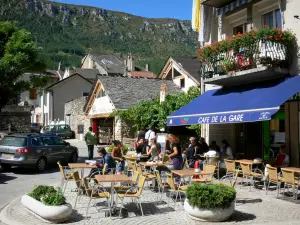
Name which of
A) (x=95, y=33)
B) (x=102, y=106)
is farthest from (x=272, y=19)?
(x=95, y=33)

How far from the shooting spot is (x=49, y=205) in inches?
304

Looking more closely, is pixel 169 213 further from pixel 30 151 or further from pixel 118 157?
pixel 30 151

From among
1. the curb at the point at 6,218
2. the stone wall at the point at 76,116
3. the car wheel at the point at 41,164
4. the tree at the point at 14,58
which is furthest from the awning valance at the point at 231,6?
the stone wall at the point at 76,116

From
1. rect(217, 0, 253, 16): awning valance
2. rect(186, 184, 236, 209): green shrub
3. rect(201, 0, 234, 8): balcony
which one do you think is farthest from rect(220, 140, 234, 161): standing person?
rect(186, 184, 236, 209): green shrub

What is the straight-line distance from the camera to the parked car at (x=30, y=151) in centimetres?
1474

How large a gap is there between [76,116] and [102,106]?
321 inches

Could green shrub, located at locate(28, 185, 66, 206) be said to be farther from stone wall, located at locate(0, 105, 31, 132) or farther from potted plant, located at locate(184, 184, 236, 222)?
stone wall, located at locate(0, 105, 31, 132)

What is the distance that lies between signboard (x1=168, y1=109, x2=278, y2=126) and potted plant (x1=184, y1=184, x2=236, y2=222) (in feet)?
10.9

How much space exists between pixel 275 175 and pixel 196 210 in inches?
119

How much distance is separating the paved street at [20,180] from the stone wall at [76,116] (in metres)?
19.5

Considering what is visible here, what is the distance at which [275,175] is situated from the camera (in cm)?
968

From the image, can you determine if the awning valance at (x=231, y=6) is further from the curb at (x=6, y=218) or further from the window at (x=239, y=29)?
the curb at (x=6, y=218)

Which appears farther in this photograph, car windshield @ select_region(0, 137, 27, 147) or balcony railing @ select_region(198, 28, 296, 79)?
car windshield @ select_region(0, 137, 27, 147)

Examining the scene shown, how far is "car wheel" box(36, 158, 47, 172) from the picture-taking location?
15.3 m
